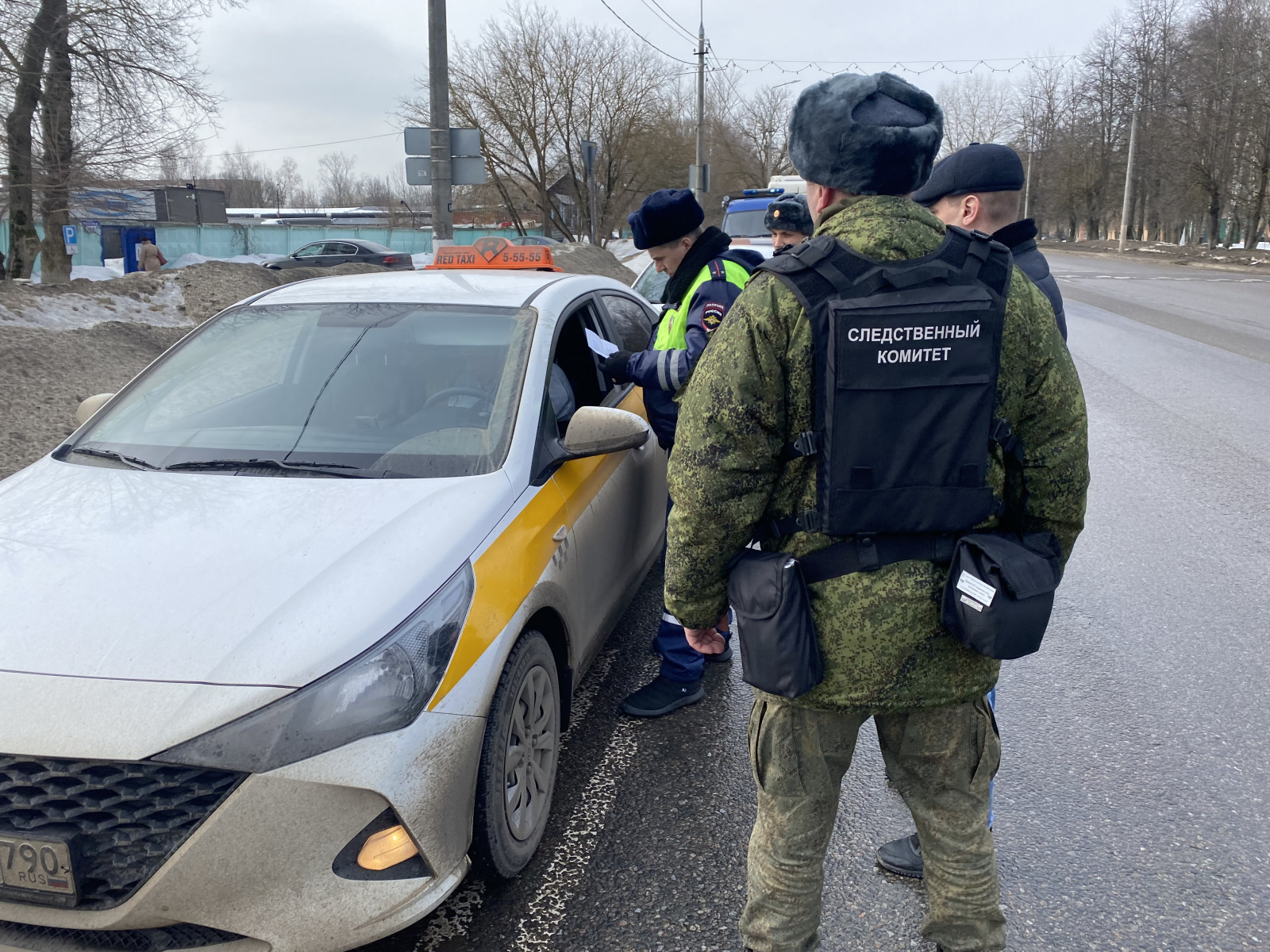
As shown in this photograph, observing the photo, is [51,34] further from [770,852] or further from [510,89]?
[510,89]

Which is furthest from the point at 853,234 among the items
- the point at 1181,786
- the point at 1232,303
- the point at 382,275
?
the point at 1232,303

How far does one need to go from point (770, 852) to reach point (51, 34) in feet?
45.2

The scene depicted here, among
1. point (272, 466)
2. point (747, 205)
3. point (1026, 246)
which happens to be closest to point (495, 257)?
point (272, 466)

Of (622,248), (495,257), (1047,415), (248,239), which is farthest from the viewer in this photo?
(622,248)

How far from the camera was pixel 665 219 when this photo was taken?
3312 millimetres

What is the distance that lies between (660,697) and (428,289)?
1.78 metres

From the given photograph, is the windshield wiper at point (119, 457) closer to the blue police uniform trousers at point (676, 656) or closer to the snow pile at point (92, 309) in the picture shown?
the blue police uniform trousers at point (676, 656)

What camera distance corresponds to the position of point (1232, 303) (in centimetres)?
1839

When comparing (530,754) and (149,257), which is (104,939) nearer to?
(530,754)

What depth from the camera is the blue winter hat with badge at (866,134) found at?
171 cm

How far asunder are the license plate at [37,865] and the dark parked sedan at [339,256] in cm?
2521

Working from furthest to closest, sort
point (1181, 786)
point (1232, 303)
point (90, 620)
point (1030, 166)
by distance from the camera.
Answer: point (1030, 166)
point (1232, 303)
point (1181, 786)
point (90, 620)

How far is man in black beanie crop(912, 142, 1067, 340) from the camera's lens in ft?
8.71

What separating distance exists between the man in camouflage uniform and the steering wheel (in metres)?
1.43
